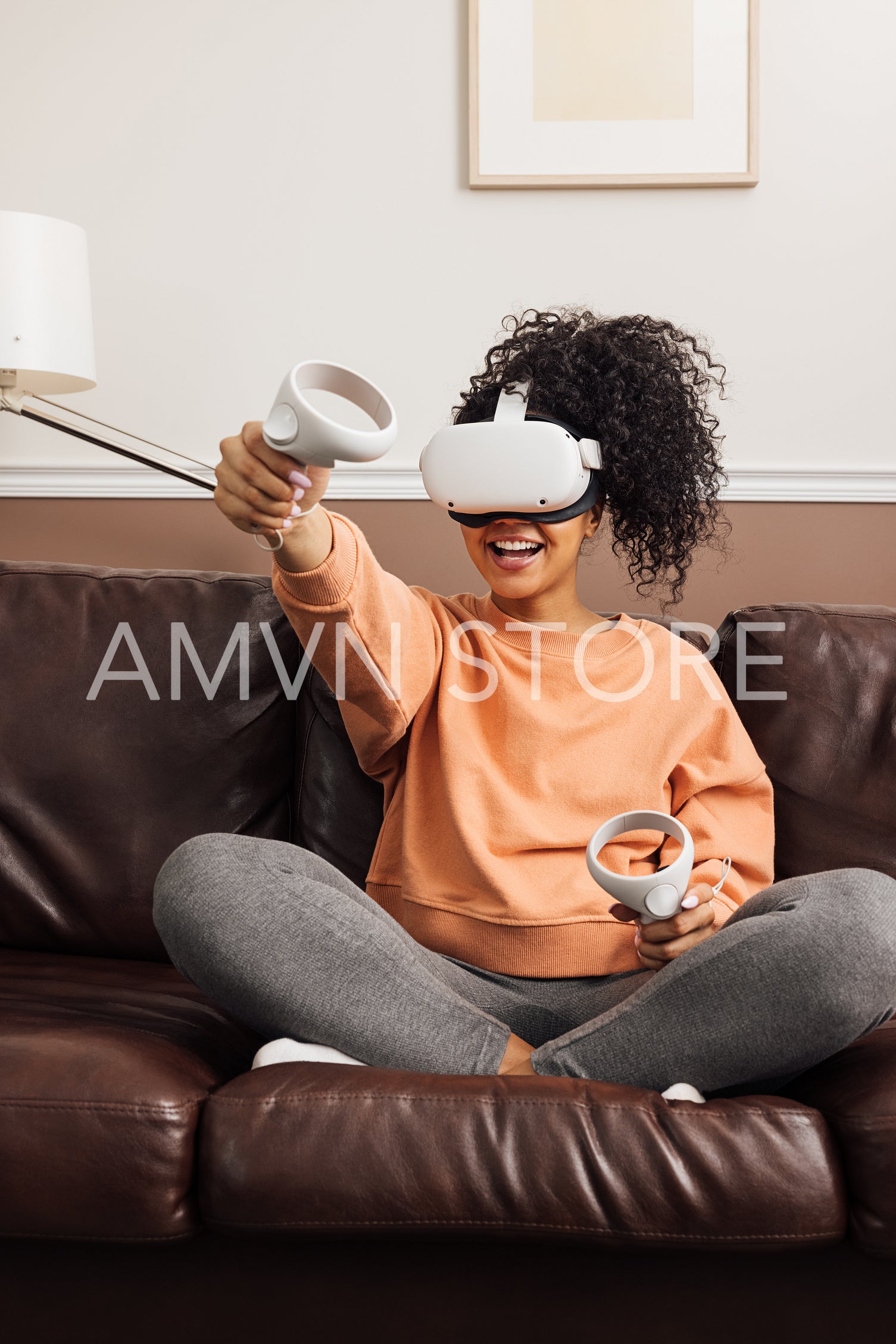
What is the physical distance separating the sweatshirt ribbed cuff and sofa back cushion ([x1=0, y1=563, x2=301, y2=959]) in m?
0.39

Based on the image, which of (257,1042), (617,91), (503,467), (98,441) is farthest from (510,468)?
(617,91)

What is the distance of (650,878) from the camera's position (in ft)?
2.96

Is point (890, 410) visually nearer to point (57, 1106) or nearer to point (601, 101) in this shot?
point (601, 101)

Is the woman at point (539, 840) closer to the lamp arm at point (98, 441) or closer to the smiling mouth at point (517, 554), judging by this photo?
the smiling mouth at point (517, 554)

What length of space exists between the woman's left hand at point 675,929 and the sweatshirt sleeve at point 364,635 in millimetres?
317

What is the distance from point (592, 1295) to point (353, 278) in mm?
1500

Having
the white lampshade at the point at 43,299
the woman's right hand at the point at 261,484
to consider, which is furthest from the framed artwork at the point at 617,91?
the woman's right hand at the point at 261,484

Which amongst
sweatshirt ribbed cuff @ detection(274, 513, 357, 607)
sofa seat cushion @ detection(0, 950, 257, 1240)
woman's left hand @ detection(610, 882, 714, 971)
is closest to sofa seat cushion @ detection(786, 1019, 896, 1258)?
woman's left hand @ detection(610, 882, 714, 971)

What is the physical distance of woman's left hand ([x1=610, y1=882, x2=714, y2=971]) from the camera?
955 mm

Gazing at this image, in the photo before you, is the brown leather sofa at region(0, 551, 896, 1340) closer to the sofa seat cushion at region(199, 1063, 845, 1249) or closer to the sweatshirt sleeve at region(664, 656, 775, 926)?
the sofa seat cushion at region(199, 1063, 845, 1249)

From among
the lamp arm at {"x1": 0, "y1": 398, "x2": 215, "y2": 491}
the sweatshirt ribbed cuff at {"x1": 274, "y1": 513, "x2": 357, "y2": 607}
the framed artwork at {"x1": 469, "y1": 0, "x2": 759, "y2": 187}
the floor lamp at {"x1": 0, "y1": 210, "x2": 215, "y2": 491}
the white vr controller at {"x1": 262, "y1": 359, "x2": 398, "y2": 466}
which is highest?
the framed artwork at {"x1": 469, "y1": 0, "x2": 759, "y2": 187}

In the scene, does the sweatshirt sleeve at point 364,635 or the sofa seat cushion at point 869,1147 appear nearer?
the sofa seat cushion at point 869,1147

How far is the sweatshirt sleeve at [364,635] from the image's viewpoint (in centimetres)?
101

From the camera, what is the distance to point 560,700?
46.3 inches
